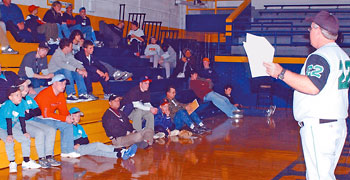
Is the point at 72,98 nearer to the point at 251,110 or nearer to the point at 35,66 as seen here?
the point at 35,66

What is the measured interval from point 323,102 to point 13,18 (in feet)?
→ 28.1

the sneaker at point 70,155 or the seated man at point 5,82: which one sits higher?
the seated man at point 5,82

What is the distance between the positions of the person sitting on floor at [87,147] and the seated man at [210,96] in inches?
218

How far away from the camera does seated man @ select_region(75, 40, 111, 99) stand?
990 centimetres

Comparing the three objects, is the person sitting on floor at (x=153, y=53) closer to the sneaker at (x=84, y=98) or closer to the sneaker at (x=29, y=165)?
the sneaker at (x=84, y=98)

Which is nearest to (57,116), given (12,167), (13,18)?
(12,167)

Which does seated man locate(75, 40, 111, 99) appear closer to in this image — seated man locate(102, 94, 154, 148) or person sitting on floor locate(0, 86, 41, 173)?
seated man locate(102, 94, 154, 148)

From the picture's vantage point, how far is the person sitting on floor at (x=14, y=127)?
661 cm

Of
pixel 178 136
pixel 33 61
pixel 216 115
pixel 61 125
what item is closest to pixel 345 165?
pixel 178 136

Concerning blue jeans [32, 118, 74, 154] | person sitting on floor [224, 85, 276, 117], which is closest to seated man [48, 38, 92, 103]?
blue jeans [32, 118, 74, 154]

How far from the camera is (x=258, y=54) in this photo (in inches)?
136

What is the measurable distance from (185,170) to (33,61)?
3636 millimetres

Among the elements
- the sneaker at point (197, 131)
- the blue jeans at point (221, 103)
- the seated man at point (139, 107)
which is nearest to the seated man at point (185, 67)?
the blue jeans at point (221, 103)

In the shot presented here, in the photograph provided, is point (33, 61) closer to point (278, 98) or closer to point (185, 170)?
point (185, 170)
